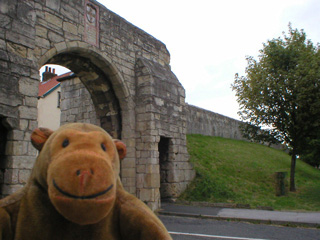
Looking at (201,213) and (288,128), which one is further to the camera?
(288,128)

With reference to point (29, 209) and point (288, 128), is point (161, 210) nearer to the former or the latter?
Answer: point (288, 128)

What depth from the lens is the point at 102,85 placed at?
9.46 m

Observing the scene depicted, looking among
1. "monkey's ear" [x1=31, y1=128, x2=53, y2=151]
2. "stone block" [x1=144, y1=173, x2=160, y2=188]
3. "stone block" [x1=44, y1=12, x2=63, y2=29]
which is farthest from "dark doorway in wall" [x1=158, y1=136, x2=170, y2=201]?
"monkey's ear" [x1=31, y1=128, x2=53, y2=151]

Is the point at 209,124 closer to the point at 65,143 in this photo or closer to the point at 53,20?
the point at 53,20

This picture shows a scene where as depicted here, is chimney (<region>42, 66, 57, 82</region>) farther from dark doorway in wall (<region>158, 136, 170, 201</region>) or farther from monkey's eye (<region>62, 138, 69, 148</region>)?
monkey's eye (<region>62, 138, 69, 148</region>)

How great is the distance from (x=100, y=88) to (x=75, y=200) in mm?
8466

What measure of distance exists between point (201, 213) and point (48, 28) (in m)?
6.39

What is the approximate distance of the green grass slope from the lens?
1032 cm

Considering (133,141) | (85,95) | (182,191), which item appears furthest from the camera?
(85,95)

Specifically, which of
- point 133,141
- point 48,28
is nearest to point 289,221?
point 133,141

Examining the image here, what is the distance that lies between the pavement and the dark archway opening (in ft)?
10.2

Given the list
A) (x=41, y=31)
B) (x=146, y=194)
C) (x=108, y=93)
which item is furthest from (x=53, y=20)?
(x=146, y=194)

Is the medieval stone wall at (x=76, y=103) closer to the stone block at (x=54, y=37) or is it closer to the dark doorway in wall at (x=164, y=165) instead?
the dark doorway in wall at (x=164, y=165)

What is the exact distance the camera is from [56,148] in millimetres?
1609
